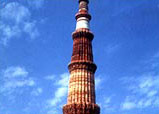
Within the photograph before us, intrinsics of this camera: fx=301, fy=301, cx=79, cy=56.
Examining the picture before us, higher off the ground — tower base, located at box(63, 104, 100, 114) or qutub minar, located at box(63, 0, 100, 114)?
qutub minar, located at box(63, 0, 100, 114)

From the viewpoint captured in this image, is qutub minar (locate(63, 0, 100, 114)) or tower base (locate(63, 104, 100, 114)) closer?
tower base (locate(63, 104, 100, 114))

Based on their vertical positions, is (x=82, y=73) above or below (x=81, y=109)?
above

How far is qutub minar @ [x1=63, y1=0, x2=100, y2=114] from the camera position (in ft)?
92.1

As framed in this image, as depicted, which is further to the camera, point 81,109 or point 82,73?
point 82,73

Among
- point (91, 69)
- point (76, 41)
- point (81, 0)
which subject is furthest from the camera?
point (81, 0)

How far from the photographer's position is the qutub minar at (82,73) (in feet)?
92.1

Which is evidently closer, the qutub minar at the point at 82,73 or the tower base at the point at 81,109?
the tower base at the point at 81,109

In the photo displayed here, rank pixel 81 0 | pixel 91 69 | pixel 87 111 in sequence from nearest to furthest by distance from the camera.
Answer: pixel 87 111, pixel 91 69, pixel 81 0

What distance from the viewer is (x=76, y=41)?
32531 millimetres

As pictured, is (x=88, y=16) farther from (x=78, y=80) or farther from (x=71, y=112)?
(x=71, y=112)

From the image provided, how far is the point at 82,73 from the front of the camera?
29.8 m

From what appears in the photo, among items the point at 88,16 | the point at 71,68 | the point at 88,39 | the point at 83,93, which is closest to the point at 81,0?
the point at 88,16

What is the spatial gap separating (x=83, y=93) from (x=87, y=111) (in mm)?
1833

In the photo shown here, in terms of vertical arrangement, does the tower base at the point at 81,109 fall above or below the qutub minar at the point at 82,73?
below
